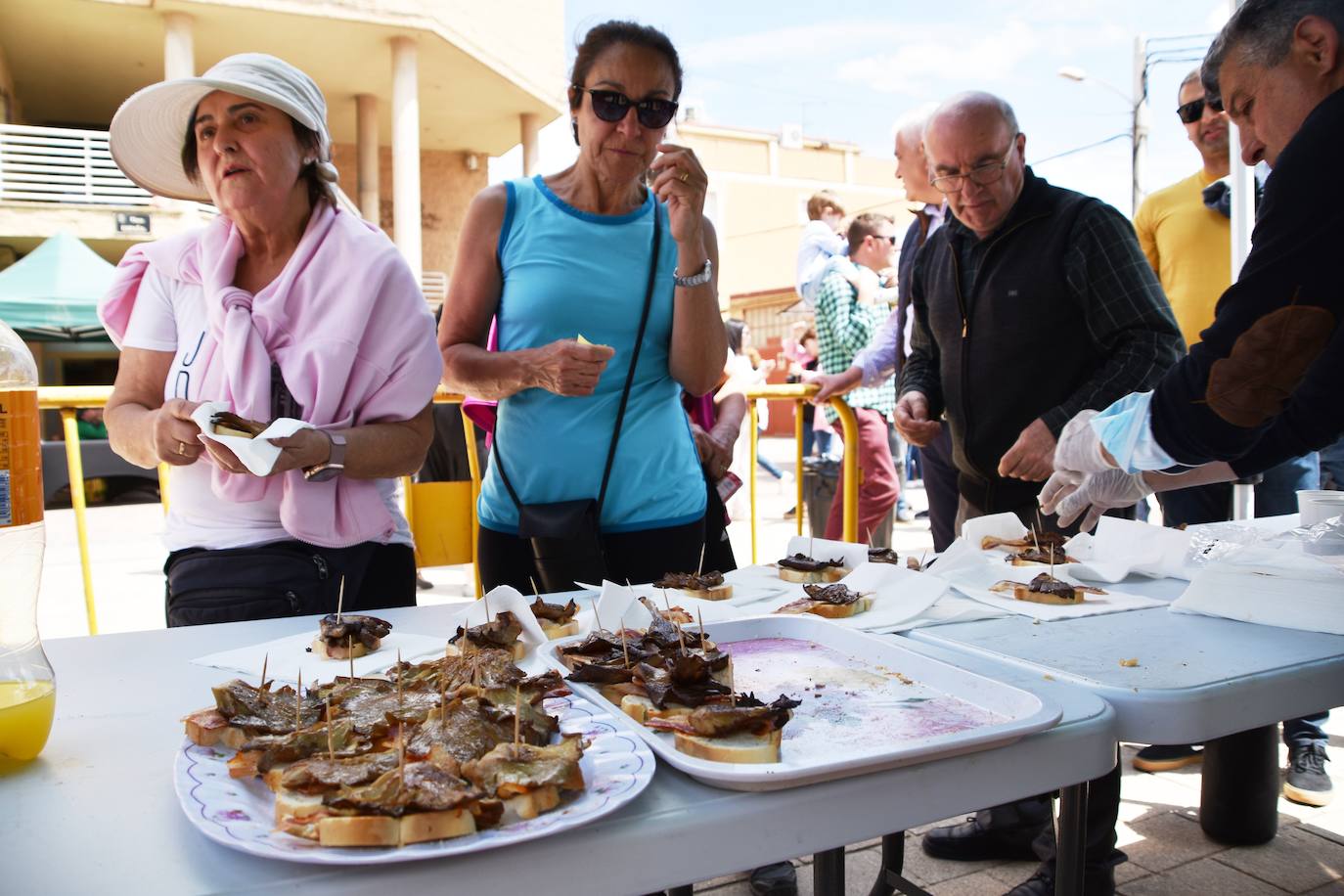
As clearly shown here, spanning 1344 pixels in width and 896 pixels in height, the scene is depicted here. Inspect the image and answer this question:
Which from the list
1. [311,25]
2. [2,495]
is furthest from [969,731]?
[311,25]

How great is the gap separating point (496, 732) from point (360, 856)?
0.30 meters

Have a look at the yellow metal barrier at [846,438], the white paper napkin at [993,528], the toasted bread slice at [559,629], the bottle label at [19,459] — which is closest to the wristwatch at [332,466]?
the toasted bread slice at [559,629]

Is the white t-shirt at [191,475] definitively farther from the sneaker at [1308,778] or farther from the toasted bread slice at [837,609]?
the sneaker at [1308,778]

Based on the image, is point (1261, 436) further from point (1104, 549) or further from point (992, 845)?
point (992, 845)

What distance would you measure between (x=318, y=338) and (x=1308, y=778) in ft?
10.5

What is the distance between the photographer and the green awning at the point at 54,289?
1277cm

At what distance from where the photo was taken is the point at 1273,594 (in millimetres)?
1728

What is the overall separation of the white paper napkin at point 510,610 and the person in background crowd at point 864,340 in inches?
166

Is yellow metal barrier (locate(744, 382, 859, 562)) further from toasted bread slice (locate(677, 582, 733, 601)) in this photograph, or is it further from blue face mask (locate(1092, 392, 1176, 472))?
blue face mask (locate(1092, 392, 1176, 472))

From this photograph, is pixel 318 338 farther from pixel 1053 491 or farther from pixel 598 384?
pixel 1053 491

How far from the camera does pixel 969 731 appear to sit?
1.07m

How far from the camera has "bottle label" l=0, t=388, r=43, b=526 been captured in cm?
110

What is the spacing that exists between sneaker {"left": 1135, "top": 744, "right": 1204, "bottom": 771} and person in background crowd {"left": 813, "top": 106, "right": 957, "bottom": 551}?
98 cm

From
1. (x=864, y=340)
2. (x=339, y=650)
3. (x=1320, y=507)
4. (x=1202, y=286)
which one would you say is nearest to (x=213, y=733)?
(x=339, y=650)
